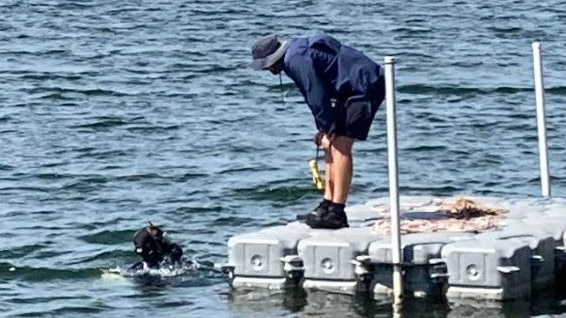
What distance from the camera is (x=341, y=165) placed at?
13359 mm

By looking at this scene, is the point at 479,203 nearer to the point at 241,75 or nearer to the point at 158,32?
the point at 241,75

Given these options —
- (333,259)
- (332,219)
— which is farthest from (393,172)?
(332,219)

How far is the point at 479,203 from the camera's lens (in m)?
14.3

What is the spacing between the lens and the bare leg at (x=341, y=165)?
1336 cm

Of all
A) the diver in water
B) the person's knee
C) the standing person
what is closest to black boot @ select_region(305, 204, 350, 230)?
the standing person

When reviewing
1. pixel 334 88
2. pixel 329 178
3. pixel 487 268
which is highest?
pixel 334 88

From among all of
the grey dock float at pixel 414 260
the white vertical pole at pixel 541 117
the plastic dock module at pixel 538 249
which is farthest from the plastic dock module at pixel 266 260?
the white vertical pole at pixel 541 117

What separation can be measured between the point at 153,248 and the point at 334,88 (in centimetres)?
177

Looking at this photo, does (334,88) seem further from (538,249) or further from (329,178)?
(538,249)

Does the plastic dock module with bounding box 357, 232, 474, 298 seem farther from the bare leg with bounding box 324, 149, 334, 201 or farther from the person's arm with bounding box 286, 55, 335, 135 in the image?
the person's arm with bounding box 286, 55, 335, 135

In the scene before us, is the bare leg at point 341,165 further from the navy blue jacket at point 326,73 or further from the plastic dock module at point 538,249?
the plastic dock module at point 538,249

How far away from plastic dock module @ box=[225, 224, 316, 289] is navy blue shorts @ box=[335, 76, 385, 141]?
0.73m

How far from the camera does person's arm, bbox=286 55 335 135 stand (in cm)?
1316

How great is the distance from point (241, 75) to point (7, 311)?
1304cm
